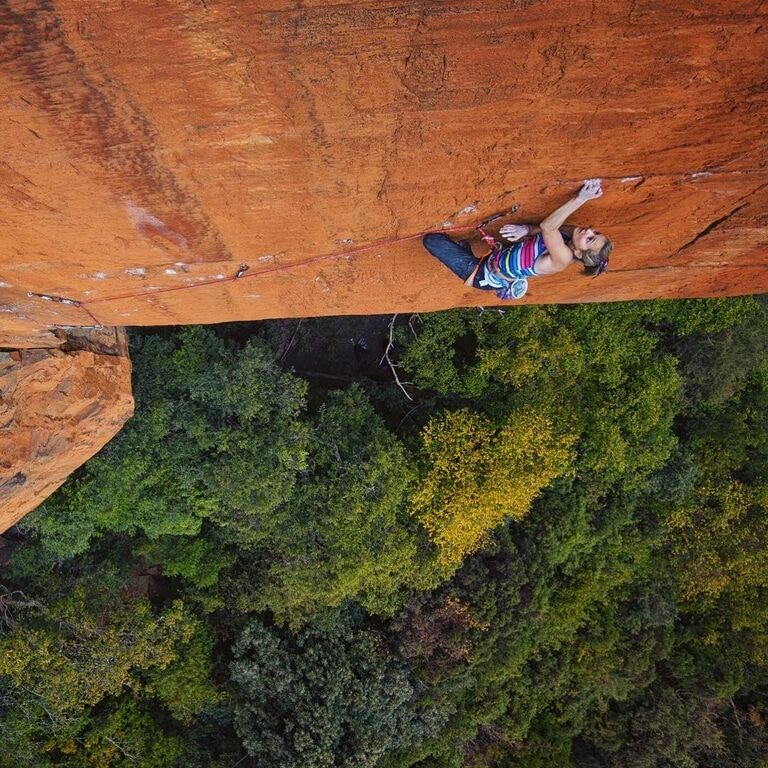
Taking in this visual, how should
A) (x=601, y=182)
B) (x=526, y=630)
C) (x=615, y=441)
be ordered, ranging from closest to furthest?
1. (x=601, y=182)
2. (x=615, y=441)
3. (x=526, y=630)

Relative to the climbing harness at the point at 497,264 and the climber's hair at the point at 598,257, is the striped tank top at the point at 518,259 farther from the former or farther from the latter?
the climber's hair at the point at 598,257

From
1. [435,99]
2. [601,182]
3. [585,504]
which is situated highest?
[435,99]

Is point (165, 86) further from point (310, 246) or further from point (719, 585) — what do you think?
point (719, 585)

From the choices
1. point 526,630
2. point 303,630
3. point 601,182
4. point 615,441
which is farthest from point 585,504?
point 601,182

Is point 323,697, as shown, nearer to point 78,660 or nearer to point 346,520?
point 346,520

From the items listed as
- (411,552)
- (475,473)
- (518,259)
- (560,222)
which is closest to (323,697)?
(411,552)

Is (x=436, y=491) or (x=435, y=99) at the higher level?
(x=435, y=99)

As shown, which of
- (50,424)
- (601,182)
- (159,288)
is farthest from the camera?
(50,424)
